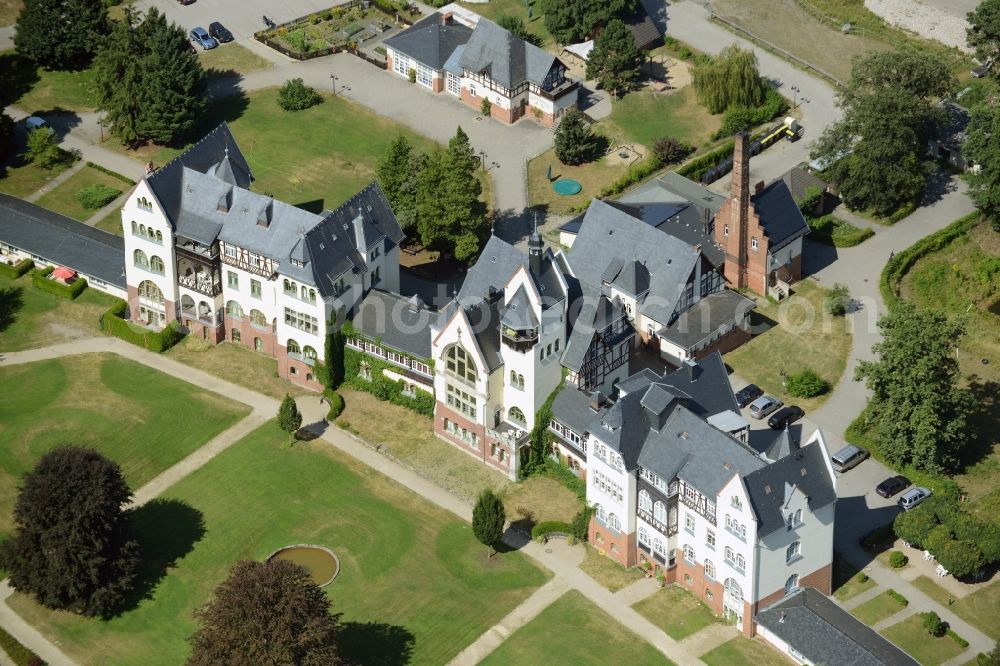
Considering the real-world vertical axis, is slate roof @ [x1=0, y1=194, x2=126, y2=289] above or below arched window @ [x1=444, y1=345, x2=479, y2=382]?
below

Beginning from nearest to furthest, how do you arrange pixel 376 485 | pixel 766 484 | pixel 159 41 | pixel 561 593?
pixel 766 484
pixel 561 593
pixel 376 485
pixel 159 41

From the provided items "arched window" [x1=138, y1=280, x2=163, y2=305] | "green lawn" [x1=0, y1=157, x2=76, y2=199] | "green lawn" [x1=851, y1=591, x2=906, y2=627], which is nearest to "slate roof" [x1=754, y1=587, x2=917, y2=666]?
"green lawn" [x1=851, y1=591, x2=906, y2=627]

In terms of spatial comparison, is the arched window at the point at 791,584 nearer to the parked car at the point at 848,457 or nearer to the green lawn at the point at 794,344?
the parked car at the point at 848,457

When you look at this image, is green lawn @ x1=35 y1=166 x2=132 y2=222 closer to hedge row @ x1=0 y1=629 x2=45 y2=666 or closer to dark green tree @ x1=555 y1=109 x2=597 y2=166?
dark green tree @ x1=555 y1=109 x2=597 y2=166

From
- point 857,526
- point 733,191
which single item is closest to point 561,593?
point 857,526

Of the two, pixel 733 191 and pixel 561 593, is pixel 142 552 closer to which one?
pixel 561 593

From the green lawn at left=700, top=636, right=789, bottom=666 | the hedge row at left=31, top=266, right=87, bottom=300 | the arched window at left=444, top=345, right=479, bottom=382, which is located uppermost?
the arched window at left=444, top=345, right=479, bottom=382

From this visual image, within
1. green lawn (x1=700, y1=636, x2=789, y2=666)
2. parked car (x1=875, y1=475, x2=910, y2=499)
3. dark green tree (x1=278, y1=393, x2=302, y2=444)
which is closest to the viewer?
green lawn (x1=700, y1=636, x2=789, y2=666)

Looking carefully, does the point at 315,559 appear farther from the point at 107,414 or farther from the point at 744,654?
the point at 744,654
